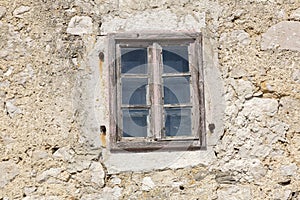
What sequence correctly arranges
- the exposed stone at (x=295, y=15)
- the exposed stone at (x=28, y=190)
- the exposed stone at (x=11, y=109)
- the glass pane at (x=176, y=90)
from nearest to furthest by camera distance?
the exposed stone at (x=28, y=190) → the exposed stone at (x=11, y=109) → the glass pane at (x=176, y=90) → the exposed stone at (x=295, y=15)

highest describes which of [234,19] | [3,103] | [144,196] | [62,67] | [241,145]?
[234,19]

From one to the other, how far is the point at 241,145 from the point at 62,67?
4.15 ft

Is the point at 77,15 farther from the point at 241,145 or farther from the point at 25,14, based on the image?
the point at 241,145

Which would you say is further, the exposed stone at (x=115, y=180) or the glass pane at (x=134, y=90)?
the glass pane at (x=134, y=90)

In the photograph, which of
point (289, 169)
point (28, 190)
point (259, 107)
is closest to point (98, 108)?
point (28, 190)

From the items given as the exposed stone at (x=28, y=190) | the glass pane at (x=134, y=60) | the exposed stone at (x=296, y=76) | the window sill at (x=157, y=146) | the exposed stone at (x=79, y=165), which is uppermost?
the glass pane at (x=134, y=60)

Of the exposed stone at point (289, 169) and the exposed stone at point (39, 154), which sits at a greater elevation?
the exposed stone at point (39, 154)

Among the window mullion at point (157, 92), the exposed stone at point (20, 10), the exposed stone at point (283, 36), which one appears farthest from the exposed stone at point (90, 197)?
the exposed stone at point (283, 36)

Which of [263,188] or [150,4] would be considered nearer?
[263,188]

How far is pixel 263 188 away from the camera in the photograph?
372 cm

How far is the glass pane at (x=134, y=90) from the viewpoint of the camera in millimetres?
3863

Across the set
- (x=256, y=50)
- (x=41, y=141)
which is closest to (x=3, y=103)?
(x=41, y=141)

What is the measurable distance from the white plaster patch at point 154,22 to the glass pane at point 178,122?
1.81 feet

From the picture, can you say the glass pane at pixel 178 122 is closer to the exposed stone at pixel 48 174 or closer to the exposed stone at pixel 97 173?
the exposed stone at pixel 97 173
